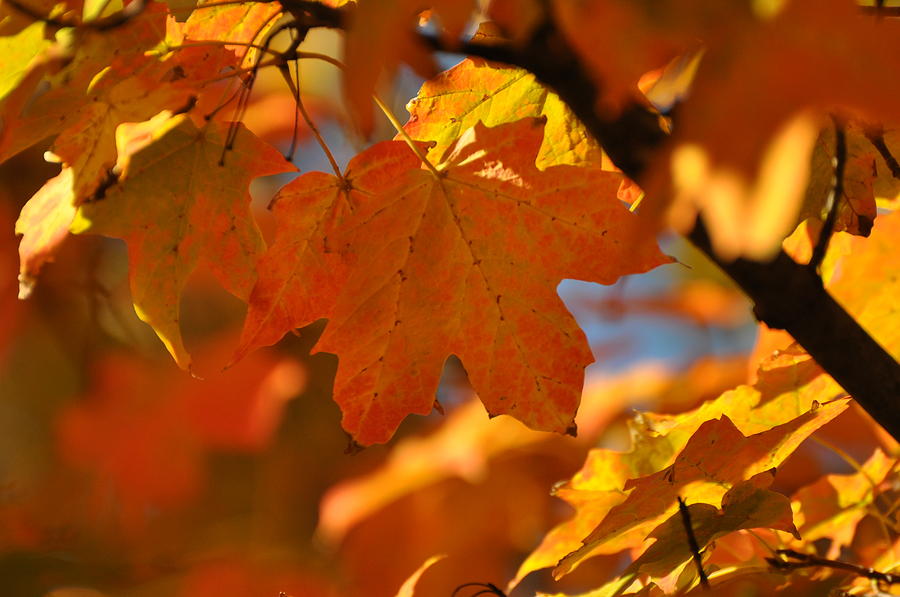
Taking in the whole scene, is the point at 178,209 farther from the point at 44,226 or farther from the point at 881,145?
the point at 881,145

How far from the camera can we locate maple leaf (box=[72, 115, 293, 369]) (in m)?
0.79

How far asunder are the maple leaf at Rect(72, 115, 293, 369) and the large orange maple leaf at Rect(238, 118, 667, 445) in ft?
0.17

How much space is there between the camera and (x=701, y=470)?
0.71 m

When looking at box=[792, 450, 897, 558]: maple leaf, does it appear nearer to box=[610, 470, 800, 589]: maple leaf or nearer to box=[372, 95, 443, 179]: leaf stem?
box=[610, 470, 800, 589]: maple leaf

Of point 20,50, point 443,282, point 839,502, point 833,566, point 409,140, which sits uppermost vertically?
point 20,50

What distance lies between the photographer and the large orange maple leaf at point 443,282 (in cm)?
75

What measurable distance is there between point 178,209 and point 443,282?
0.27 meters

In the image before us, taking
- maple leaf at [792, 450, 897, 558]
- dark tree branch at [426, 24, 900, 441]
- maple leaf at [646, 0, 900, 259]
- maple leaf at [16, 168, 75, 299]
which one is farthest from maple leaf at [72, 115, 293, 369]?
maple leaf at [792, 450, 897, 558]

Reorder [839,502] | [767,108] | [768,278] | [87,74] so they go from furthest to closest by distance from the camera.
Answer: [839,502] → [87,74] → [768,278] → [767,108]

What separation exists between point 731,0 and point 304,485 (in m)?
2.62

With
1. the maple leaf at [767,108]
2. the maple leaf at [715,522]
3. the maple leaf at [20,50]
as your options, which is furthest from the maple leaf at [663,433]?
the maple leaf at [20,50]

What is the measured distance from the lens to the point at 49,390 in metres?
3.42

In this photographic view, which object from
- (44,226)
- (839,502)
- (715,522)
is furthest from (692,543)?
(44,226)

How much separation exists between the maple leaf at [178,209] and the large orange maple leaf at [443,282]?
0.17 ft
